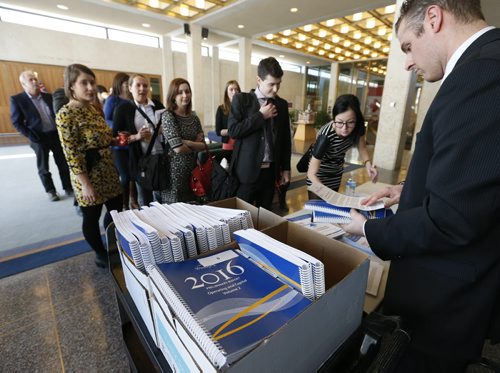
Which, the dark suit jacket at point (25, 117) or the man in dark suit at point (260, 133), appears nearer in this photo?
the man in dark suit at point (260, 133)

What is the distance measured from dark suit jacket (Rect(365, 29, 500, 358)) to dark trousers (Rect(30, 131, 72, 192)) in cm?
410

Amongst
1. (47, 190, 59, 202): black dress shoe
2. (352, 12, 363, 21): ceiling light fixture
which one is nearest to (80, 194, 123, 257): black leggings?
(47, 190, 59, 202): black dress shoe

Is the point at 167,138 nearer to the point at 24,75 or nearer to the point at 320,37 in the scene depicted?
the point at 24,75

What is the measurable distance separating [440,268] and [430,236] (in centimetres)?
18

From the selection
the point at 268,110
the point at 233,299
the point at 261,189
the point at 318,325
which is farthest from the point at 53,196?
the point at 318,325

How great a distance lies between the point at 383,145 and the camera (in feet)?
19.1

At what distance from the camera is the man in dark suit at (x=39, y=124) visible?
3430mm

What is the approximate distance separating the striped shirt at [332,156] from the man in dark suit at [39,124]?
338cm

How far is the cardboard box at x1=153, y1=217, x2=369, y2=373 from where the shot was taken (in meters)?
0.41

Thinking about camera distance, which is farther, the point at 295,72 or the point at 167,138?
the point at 295,72

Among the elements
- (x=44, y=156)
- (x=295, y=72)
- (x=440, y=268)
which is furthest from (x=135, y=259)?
(x=295, y=72)

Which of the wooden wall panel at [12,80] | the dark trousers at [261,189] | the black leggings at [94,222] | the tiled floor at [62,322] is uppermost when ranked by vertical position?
the wooden wall panel at [12,80]

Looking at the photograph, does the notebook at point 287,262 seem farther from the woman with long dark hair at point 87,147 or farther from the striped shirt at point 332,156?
the woman with long dark hair at point 87,147

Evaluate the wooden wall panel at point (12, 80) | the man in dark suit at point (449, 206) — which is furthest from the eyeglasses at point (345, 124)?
the wooden wall panel at point (12, 80)
